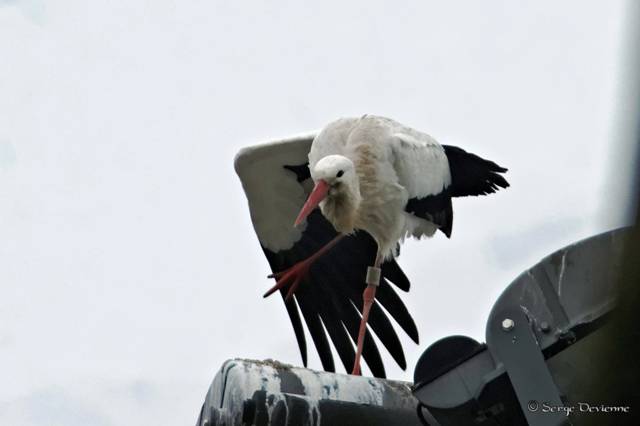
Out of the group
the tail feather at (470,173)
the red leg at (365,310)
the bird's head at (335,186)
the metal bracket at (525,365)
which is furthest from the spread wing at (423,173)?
the metal bracket at (525,365)

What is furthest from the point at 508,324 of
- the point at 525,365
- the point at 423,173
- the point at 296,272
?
the point at 296,272

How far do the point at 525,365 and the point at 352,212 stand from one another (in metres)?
3.49

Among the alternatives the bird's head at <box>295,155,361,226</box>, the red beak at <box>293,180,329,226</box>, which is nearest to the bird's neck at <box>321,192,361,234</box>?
the bird's head at <box>295,155,361,226</box>

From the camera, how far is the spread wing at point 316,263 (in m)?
6.75

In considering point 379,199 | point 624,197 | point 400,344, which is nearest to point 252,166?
point 379,199

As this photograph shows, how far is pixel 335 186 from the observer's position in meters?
5.63

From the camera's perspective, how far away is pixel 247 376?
2.72 metres

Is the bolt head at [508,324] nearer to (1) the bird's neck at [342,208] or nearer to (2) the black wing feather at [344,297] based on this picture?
(1) the bird's neck at [342,208]

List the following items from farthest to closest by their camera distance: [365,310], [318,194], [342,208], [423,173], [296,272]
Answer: [296,272] → [365,310] → [423,173] → [342,208] → [318,194]

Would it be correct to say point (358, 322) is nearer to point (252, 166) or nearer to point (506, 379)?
point (252, 166)

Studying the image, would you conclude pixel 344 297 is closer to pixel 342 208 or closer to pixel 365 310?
pixel 365 310

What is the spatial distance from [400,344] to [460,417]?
4.16m

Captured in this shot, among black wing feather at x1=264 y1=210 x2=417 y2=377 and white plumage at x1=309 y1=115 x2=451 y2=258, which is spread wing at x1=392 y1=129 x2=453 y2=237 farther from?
black wing feather at x1=264 y1=210 x2=417 y2=377

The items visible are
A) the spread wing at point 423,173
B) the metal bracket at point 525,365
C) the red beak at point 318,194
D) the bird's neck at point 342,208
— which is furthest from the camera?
the spread wing at point 423,173
